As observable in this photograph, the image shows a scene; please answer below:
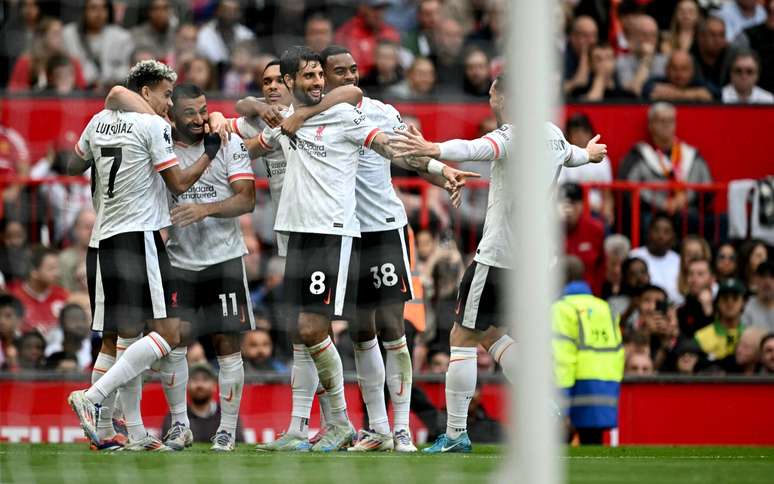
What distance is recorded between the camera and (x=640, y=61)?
41.6 ft

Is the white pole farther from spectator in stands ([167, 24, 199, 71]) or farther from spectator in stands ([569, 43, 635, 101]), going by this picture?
spectator in stands ([569, 43, 635, 101])

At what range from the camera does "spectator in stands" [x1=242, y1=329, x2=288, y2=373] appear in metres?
11.0

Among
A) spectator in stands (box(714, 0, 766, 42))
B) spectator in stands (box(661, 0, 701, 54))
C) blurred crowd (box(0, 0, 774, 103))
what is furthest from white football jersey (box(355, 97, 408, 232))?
spectator in stands (box(714, 0, 766, 42))

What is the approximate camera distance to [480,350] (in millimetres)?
11352

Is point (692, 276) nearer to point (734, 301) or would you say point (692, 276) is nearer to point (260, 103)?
point (734, 301)

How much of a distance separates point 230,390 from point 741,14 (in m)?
6.56

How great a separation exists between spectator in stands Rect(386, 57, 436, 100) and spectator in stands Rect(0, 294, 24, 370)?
3.13 metres

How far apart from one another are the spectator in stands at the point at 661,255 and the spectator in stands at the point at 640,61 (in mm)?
1249

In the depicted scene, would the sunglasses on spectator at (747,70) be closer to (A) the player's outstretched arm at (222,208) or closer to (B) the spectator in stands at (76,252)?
(B) the spectator in stands at (76,252)

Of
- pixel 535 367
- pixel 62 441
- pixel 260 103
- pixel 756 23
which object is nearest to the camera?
pixel 535 367

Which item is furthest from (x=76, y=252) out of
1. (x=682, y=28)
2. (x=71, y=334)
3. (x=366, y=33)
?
(x=682, y=28)

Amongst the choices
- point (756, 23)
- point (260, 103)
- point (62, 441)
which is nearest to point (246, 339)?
point (62, 441)

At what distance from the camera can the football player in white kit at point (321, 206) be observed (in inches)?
325

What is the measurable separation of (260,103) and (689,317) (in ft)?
13.4
